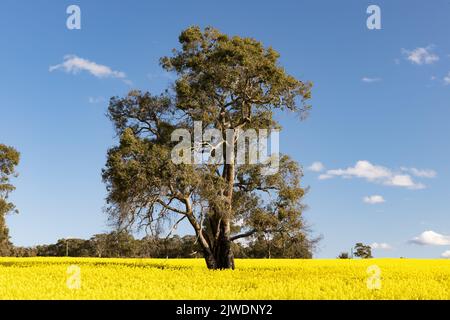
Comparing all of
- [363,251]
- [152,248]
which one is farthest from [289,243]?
[363,251]

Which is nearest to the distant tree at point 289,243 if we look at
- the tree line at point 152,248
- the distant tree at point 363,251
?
the tree line at point 152,248

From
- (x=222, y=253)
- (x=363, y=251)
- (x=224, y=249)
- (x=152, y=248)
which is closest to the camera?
(x=152, y=248)

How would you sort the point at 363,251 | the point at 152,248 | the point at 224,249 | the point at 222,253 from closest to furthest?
1. the point at 152,248
2. the point at 224,249
3. the point at 222,253
4. the point at 363,251

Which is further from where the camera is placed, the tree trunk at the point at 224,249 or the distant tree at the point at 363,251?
the distant tree at the point at 363,251

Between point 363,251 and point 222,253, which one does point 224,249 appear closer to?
point 222,253

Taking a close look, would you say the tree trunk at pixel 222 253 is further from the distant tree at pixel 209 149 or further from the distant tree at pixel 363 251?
the distant tree at pixel 363 251

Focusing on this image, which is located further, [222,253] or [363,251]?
[363,251]

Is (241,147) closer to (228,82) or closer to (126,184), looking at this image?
(228,82)

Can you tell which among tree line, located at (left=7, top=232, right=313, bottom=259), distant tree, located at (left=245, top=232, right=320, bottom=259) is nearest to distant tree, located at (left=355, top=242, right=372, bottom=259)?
tree line, located at (left=7, top=232, right=313, bottom=259)

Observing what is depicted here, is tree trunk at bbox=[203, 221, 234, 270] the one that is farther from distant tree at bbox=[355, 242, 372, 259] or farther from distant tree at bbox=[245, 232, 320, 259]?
distant tree at bbox=[355, 242, 372, 259]

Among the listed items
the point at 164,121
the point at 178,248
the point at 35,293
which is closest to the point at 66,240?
the point at 178,248

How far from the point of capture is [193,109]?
1309 inches
